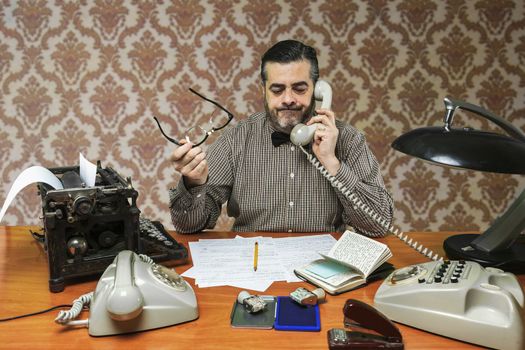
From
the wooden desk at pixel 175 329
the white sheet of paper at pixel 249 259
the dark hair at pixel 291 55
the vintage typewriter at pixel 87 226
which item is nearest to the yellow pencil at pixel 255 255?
the white sheet of paper at pixel 249 259

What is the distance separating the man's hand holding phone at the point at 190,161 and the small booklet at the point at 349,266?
1.56 feet

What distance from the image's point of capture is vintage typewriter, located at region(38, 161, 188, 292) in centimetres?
119

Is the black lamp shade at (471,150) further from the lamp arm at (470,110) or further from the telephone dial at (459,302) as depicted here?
the telephone dial at (459,302)

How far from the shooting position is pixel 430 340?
0.99m

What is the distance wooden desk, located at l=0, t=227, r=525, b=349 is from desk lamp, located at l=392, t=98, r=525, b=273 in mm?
100

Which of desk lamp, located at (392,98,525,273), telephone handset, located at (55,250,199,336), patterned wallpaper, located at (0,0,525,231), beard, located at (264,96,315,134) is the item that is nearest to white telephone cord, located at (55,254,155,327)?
telephone handset, located at (55,250,199,336)

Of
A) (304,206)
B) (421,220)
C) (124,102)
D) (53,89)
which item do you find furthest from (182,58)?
(421,220)

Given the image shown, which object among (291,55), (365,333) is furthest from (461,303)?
(291,55)

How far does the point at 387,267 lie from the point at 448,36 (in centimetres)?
197

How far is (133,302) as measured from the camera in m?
0.97

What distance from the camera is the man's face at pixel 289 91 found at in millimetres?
1896

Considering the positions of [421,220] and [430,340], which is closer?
[430,340]

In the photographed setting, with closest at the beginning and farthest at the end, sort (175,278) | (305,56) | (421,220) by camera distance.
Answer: (175,278) < (305,56) < (421,220)

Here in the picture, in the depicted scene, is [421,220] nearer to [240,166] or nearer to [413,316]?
[240,166]
